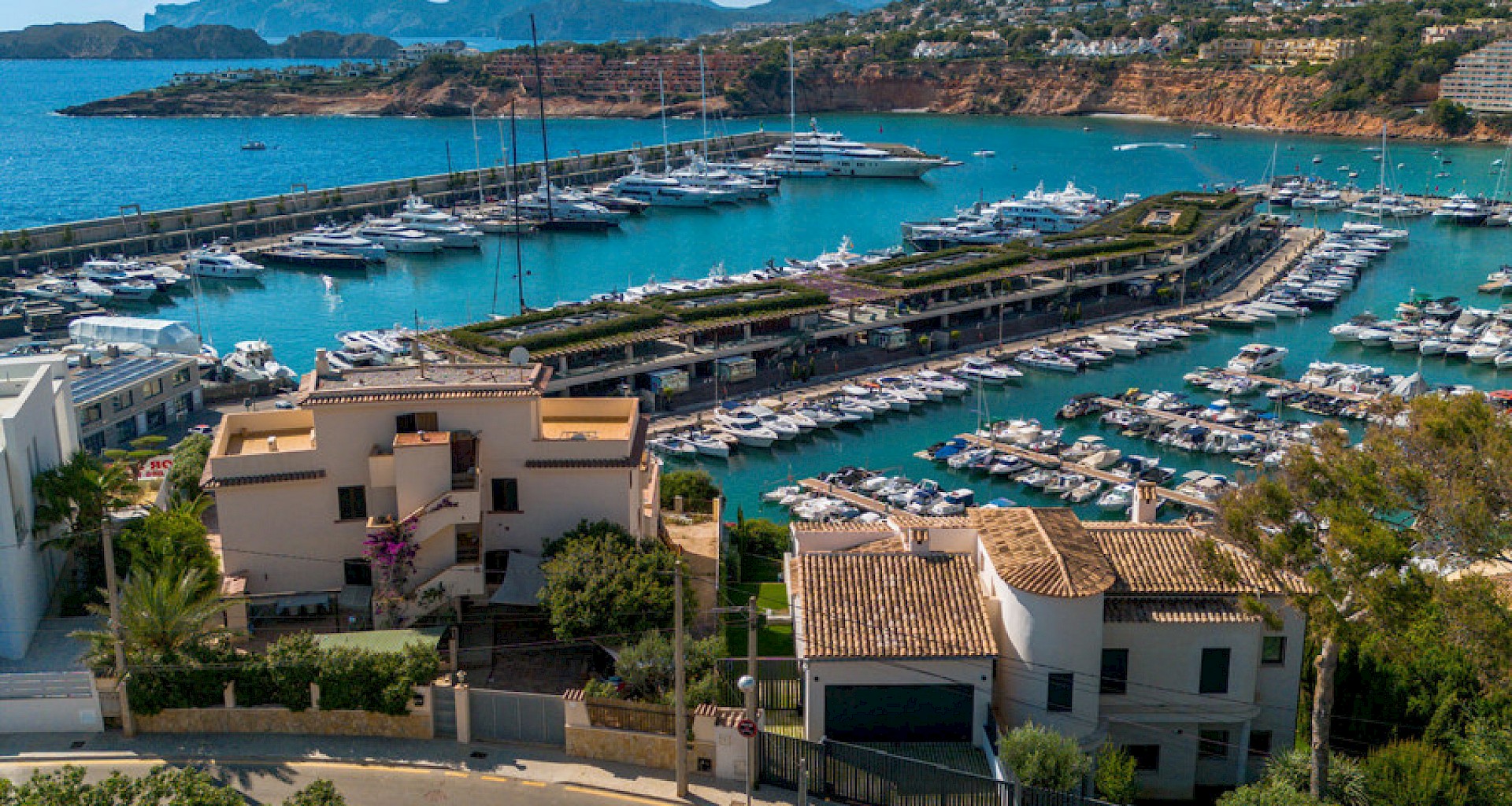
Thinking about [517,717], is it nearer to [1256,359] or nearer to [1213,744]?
[1213,744]

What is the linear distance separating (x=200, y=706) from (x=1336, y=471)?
68.6 feet

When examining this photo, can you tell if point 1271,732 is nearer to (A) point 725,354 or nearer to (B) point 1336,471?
(B) point 1336,471

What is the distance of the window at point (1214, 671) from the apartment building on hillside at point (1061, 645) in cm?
3

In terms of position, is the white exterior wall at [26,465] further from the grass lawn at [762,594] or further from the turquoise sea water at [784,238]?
the turquoise sea water at [784,238]

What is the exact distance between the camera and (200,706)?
25203 millimetres

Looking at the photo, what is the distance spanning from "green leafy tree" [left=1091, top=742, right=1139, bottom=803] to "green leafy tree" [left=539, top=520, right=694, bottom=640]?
29.7 ft

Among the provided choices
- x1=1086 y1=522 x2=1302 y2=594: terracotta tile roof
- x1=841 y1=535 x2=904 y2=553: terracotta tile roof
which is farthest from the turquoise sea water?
x1=1086 y1=522 x2=1302 y2=594: terracotta tile roof

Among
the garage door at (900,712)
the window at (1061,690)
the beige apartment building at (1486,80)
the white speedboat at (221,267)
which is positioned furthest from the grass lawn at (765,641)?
the beige apartment building at (1486,80)

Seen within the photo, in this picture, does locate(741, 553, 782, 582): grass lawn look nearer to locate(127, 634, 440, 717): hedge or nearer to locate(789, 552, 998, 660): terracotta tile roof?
A: locate(789, 552, 998, 660): terracotta tile roof

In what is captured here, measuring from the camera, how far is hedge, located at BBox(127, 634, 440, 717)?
24922 mm

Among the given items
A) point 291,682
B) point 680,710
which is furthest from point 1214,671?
point 291,682

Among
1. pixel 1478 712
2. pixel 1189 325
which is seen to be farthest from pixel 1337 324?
pixel 1478 712

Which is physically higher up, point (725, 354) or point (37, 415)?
point (37, 415)

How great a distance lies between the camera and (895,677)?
2509cm
